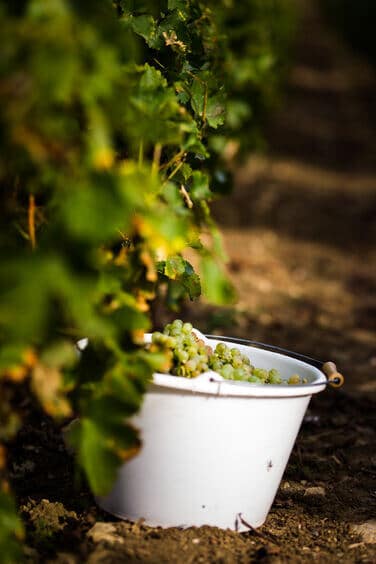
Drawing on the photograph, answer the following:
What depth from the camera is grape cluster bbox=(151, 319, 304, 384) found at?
2.05 m

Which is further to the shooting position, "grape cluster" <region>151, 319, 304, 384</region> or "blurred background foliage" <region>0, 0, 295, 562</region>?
"grape cluster" <region>151, 319, 304, 384</region>

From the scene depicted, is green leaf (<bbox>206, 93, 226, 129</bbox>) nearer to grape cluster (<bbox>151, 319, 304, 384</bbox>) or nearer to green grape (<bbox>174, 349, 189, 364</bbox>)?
grape cluster (<bbox>151, 319, 304, 384</bbox>)

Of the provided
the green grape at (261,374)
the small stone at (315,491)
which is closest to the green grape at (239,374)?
the green grape at (261,374)

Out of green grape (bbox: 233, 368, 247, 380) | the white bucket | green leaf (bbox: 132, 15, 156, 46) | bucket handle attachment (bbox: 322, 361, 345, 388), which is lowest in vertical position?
the white bucket

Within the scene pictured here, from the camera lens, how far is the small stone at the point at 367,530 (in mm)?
2291

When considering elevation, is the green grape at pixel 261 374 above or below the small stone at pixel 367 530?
above

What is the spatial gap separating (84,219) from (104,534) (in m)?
1.06

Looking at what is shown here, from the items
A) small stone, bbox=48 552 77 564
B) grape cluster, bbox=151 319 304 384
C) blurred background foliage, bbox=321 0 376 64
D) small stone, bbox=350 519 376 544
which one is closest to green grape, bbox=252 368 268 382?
grape cluster, bbox=151 319 304 384

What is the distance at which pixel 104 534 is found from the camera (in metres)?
2.04

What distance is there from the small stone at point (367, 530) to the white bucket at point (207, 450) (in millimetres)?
384

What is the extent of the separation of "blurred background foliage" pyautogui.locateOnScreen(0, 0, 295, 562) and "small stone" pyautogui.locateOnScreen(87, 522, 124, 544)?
0.39 m

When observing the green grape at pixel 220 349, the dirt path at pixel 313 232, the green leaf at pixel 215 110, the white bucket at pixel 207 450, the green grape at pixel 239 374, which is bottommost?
the dirt path at pixel 313 232

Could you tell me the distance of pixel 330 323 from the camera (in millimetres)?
5449

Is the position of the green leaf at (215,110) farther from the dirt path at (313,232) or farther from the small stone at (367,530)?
the dirt path at (313,232)
